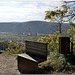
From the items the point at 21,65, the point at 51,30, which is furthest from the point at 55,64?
the point at 51,30

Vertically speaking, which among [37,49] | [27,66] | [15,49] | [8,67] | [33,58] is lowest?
[15,49]

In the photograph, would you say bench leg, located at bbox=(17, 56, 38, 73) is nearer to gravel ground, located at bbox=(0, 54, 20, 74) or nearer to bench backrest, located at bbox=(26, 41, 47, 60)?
gravel ground, located at bbox=(0, 54, 20, 74)

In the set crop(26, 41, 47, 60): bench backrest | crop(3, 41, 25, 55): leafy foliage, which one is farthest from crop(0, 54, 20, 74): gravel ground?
crop(3, 41, 25, 55): leafy foliage

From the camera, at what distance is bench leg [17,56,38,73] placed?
155 inches

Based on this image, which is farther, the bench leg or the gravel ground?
the gravel ground

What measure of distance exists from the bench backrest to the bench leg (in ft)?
1.48

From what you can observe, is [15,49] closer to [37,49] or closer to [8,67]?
[8,67]

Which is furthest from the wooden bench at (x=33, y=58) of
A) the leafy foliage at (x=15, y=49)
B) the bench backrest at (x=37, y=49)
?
the leafy foliage at (x=15, y=49)

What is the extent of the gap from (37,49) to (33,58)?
41 cm

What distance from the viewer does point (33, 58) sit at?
4.16 m

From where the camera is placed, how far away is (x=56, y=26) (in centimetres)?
824

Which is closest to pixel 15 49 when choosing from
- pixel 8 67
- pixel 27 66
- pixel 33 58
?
pixel 8 67

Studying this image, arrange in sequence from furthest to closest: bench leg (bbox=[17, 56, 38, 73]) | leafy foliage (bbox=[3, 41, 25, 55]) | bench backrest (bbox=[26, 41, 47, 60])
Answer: leafy foliage (bbox=[3, 41, 25, 55]) → bench backrest (bbox=[26, 41, 47, 60]) → bench leg (bbox=[17, 56, 38, 73])

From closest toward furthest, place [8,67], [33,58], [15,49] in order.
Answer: [33,58] < [8,67] < [15,49]
